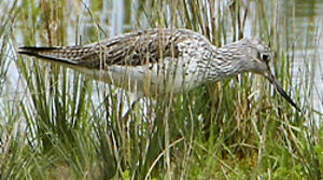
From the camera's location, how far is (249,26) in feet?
27.3

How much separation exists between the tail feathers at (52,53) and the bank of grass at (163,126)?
0.38 ft

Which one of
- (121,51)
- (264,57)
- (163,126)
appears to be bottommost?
(163,126)

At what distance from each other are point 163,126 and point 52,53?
45.4 inches

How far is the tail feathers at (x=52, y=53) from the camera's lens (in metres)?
6.06

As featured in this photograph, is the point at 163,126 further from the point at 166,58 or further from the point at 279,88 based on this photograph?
the point at 279,88

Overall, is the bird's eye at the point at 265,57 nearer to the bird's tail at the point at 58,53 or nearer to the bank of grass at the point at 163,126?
the bank of grass at the point at 163,126

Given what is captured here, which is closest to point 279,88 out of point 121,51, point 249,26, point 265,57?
point 265,57

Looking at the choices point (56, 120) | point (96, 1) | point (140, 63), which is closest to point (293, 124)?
point (140, 63)

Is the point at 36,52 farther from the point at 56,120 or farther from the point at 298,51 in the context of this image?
the point at 298,51

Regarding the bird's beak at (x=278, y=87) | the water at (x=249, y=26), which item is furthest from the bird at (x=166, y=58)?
the water at (x=249, y=26)

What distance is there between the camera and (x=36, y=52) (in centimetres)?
607

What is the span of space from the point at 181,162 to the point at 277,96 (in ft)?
4.68

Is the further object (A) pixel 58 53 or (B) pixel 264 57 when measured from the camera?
(B) pixel 264 57

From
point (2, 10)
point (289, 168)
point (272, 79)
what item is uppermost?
point (2, 10)
